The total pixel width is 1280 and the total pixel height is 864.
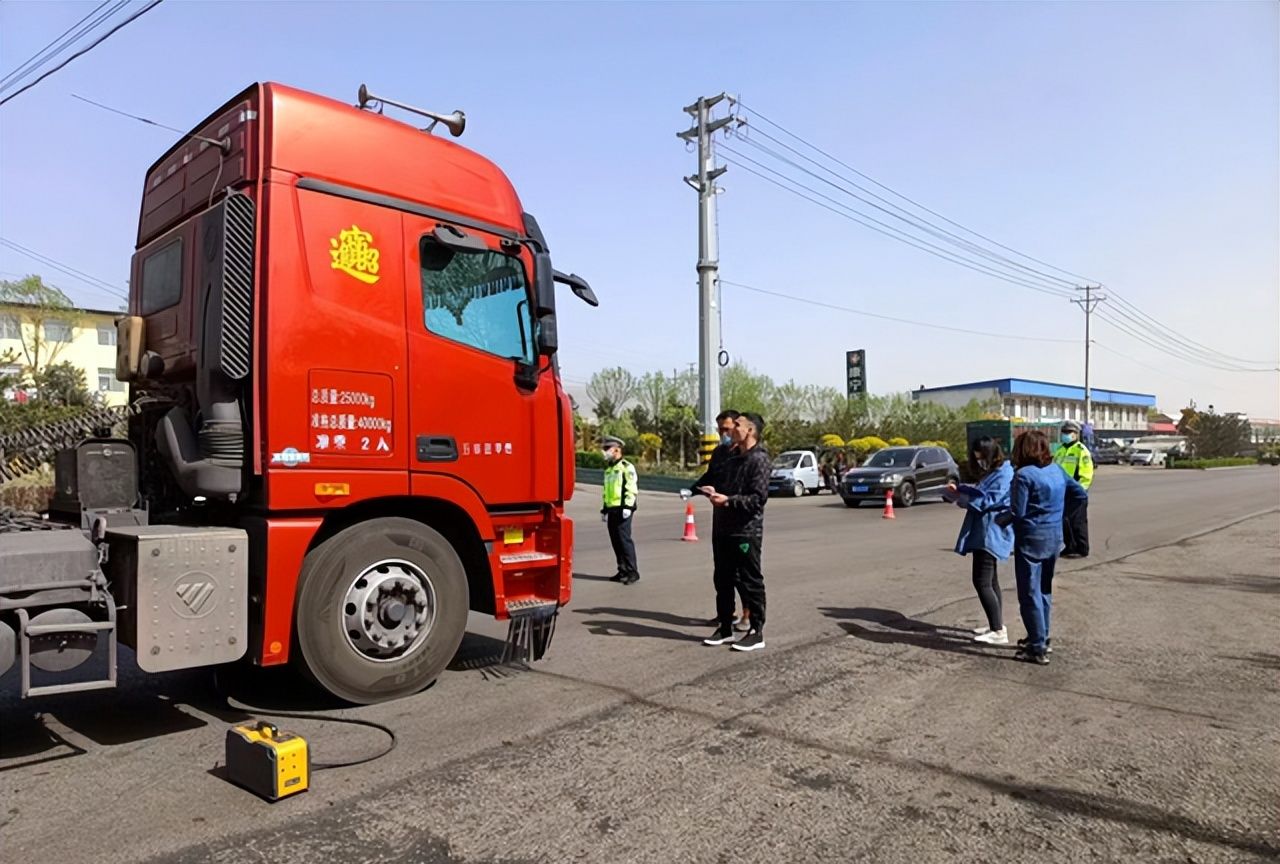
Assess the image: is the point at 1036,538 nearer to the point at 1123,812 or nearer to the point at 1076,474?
the point at 1123,812

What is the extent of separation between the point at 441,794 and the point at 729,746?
56.1 inches

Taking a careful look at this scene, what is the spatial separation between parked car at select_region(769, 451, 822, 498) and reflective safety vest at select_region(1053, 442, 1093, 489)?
54.8 feet

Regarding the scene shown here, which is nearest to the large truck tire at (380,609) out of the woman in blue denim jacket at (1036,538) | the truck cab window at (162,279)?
the truck cab window at (162,279)

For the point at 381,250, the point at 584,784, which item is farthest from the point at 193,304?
the point at 584,784

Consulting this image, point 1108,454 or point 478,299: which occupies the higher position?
point 478,299

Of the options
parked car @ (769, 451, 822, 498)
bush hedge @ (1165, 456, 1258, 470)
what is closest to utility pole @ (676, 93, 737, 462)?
parked car @ (769, 451, 822, 498)

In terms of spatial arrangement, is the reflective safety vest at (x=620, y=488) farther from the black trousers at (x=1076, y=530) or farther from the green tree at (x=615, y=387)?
the green tree at (x=615, y=387)

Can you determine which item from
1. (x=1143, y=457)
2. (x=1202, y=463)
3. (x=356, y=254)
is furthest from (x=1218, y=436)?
(x=356, y=254)

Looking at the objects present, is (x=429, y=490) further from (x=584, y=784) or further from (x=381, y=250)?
(x=584, y=784)

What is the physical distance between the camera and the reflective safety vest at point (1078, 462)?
458 inches

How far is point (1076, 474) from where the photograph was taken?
1166 cm

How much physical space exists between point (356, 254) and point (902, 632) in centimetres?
508

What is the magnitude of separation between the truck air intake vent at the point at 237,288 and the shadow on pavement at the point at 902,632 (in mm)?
4922

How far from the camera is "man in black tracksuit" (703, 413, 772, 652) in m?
6.46
